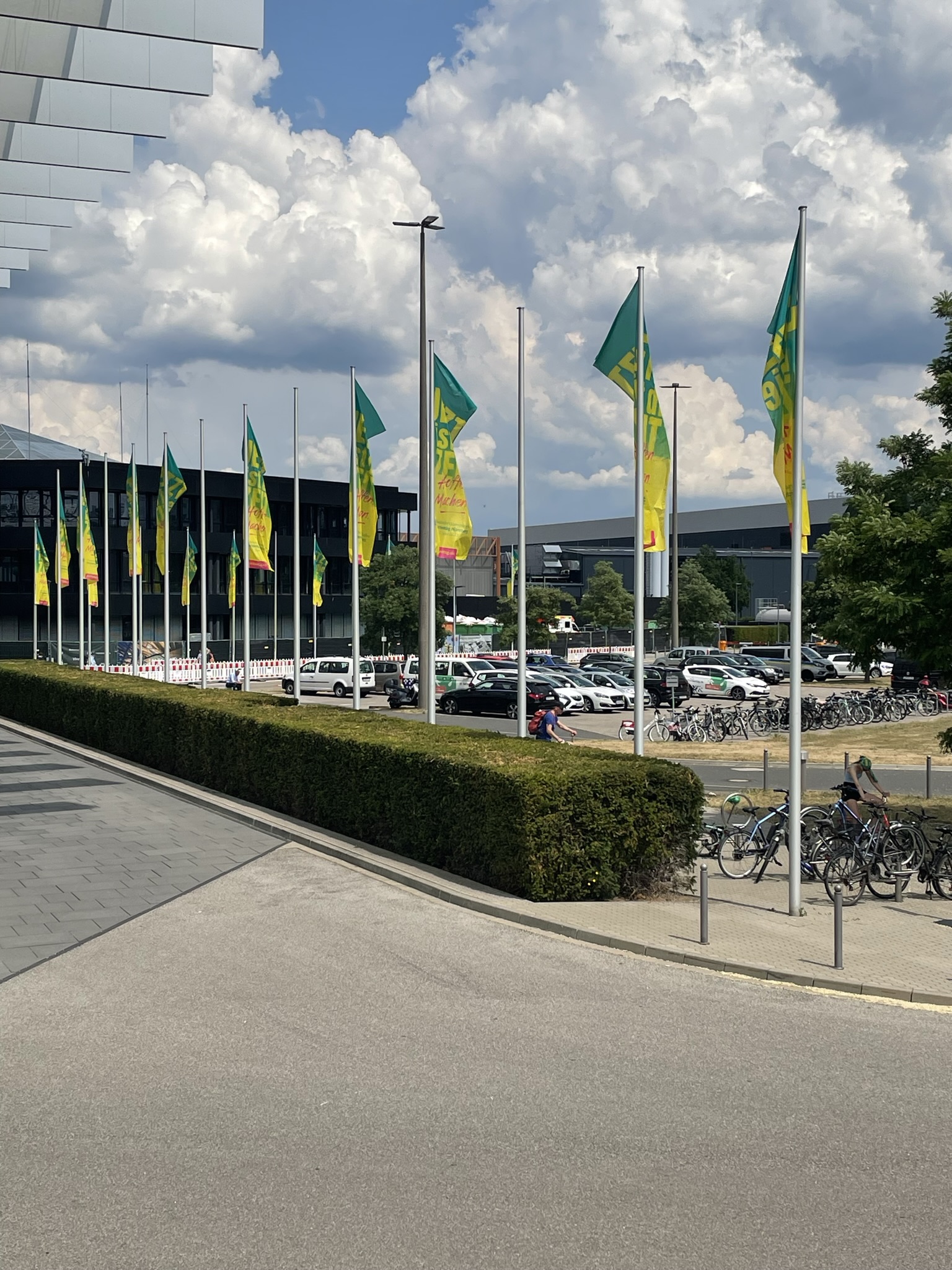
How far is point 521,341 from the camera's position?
23656mm

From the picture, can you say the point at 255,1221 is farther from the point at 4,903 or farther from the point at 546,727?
the point at 546,727

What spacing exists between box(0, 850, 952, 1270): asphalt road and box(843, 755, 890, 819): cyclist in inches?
211

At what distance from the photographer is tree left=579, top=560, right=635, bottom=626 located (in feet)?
317

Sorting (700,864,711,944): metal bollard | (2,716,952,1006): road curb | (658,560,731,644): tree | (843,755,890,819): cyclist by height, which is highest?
(658,560,731,644): tree

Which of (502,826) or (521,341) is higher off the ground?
(521,341)

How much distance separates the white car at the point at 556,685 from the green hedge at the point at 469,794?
24.8m

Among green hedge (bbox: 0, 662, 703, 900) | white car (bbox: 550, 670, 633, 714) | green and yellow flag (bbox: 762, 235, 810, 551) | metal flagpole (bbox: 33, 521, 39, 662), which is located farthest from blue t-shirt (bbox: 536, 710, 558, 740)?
metal flagpole (bbox: 33, 521, 39, 662)

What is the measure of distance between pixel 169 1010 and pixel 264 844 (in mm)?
7476

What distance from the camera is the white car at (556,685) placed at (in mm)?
48312

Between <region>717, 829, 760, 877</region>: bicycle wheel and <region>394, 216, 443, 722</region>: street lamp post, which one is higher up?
<region>394, 216, 443, 722</region>: street lamp post

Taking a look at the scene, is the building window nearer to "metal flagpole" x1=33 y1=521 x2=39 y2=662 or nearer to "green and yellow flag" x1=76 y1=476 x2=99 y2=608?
"metal flagpole" x1=33 y1=521 x2=39 y2=662

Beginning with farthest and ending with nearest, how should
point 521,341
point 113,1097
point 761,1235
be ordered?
point 521,341, point 113,1097, point 761,1235

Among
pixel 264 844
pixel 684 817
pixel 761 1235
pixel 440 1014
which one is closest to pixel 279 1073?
pixel 440 1014

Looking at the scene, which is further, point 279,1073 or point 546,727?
point 546,727
